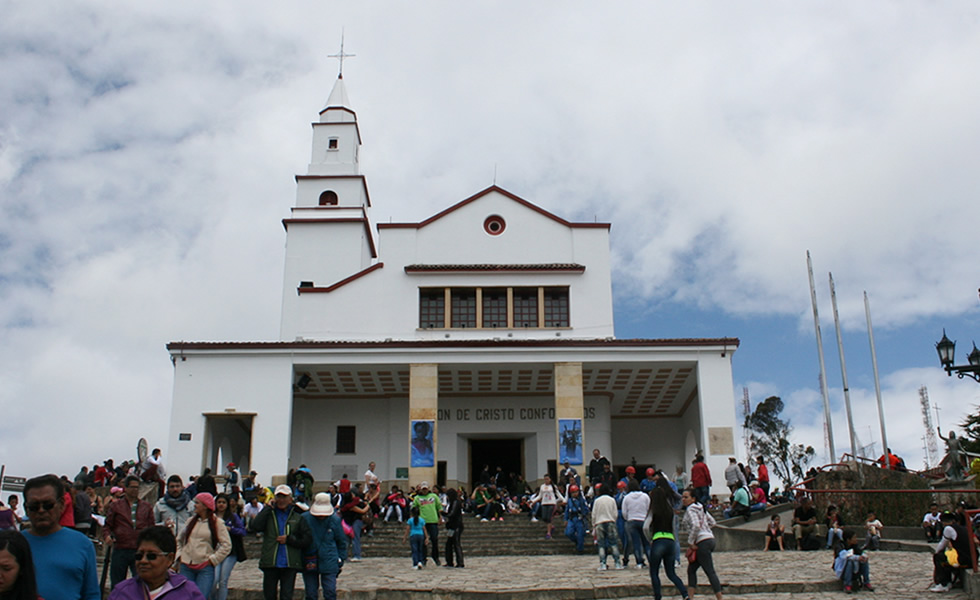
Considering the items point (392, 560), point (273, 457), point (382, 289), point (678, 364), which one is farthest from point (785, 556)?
point (382, 289)

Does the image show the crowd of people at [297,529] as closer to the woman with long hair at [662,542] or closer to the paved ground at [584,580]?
the woman with long hair at [662,542]

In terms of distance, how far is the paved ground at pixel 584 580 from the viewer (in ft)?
38.5

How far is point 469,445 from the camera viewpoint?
101ft

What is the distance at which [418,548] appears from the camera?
589 inches

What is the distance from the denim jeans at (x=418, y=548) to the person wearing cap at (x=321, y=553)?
4.88 metres

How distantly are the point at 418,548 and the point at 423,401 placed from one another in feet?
34.9

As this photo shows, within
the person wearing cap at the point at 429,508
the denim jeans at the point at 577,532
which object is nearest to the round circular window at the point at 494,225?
the denim jeans at the point at 577,532

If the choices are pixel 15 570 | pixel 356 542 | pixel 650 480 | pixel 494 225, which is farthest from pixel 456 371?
pixel 15 570

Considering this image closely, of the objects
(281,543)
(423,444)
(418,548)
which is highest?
(423,444)

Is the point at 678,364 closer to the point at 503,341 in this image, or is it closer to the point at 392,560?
the point at 503,341

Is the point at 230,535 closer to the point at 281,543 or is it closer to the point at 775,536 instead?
the point at 281,543

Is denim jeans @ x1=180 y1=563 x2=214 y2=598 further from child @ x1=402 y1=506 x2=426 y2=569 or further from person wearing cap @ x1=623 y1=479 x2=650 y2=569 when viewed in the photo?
person wearing cap @ x1=623 y1=479 x2=650 y2=569

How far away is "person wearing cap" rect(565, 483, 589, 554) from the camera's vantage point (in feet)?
56.3

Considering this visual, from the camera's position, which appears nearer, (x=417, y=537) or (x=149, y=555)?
(x=149, y=555)
